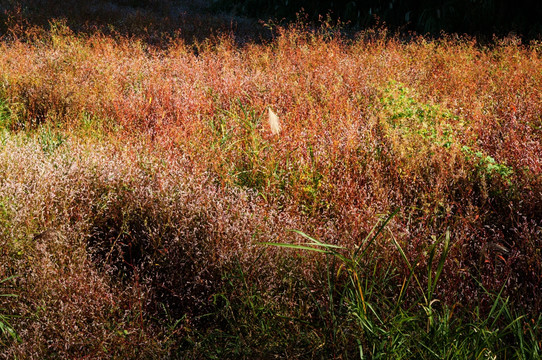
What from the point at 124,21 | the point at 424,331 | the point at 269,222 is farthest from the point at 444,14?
the point at 424,331

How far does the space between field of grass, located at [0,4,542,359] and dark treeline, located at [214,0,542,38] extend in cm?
378

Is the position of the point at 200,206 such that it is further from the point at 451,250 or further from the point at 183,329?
the point at 451,250

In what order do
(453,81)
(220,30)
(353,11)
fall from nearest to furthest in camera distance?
(453,81) < (220,30) < (353,11)

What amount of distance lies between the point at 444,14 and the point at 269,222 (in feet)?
27.8

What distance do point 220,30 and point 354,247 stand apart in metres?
8.55

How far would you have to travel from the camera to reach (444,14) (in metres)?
9.07

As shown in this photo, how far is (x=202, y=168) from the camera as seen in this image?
10.4 feet

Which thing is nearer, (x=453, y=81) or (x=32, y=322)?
(x=32, y=322)

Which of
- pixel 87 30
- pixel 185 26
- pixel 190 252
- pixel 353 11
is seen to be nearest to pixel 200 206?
pixel 190 252

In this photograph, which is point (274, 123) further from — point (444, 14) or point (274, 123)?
point (444, 14)

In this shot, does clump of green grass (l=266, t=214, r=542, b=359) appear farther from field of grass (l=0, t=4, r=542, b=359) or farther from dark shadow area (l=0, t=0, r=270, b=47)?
dark shadow area (l=0, t=0, r=270, b=47)

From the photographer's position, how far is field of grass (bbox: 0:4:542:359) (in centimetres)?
188

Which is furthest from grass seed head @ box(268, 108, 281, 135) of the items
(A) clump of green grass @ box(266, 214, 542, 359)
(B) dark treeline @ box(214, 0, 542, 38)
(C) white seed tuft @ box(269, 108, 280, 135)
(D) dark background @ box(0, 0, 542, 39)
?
(B) dark treeline @ box(214, 0, 542, 38)

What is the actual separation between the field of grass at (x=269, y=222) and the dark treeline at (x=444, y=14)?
3.78 m
